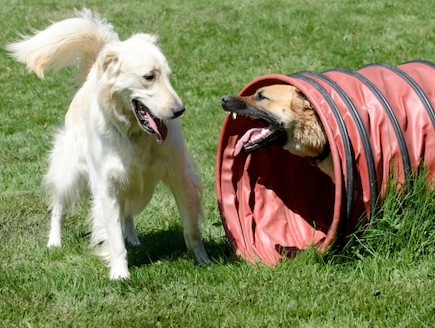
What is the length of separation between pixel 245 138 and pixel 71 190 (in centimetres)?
158

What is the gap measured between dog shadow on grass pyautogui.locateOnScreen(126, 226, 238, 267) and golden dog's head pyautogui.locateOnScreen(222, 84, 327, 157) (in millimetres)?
865

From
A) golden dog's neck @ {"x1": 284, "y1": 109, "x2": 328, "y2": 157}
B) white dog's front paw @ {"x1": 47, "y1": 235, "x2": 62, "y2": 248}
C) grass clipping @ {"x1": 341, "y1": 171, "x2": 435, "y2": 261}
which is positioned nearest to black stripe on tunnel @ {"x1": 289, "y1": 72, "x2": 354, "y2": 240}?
grass clipping @ {"x1": 341, "y1": 171, "x2": 435, "y2": 261}

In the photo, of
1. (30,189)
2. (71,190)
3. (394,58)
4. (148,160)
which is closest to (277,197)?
(148,160)

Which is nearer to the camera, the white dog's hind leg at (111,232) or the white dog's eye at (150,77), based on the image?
the white dog's eye at (150,77)

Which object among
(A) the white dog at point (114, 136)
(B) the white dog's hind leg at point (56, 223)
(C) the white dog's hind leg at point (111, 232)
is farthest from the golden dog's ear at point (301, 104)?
(B) the white dog's hind leg at point (56, 223)

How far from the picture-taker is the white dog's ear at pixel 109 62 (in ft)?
16.5

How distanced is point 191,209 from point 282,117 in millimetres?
965

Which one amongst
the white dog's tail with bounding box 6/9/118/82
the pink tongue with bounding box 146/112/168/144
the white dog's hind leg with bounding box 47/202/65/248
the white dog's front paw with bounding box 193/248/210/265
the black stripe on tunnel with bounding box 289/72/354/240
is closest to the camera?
the black stripe on tunnel with bounding box 289/72/354/240

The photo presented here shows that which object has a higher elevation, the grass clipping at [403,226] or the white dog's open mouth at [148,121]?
the white dog's open mouth at [148,121]

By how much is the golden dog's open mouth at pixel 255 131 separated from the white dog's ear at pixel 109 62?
722mm

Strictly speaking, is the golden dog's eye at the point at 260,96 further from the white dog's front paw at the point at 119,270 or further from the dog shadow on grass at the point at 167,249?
the white dog's front paw at the point at 119,270

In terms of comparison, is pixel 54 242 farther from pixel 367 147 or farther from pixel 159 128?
pixel 367 147

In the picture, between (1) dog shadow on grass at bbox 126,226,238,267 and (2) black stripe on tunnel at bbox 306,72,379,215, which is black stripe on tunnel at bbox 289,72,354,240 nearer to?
(2) black stripe on tunnel at bbox 306,72,379,215

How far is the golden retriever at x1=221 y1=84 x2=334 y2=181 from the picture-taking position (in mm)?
5105
